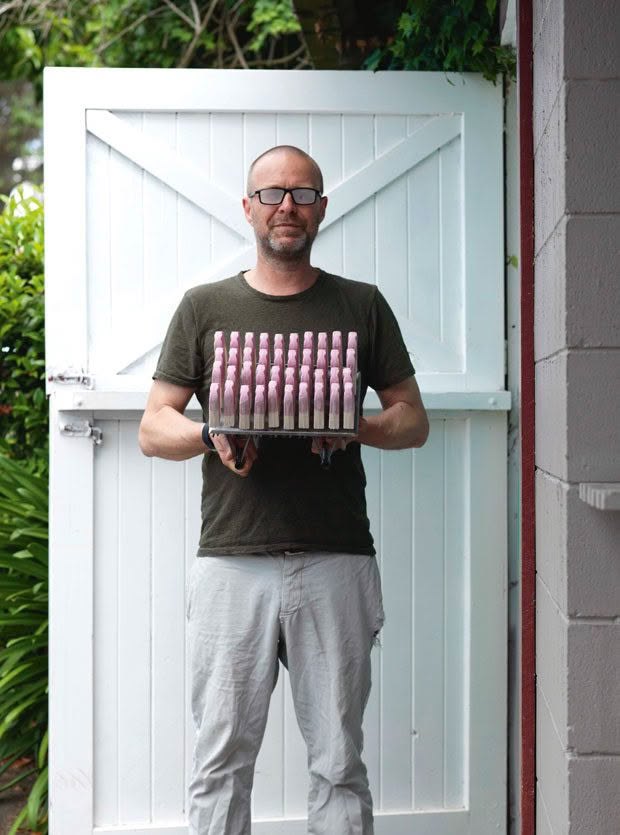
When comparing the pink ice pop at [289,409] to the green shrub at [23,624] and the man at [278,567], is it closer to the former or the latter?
the man at [278,567]

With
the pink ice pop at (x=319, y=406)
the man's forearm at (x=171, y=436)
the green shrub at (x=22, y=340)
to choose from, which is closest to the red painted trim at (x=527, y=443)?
the pink ice pop at (x=319, y=406)

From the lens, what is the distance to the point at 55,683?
3.28 meters

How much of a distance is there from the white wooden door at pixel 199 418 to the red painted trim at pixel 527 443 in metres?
0.97

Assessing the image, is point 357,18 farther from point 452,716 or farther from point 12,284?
point 452,716

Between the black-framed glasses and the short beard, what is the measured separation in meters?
0.08

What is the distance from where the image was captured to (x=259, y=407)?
207 cm

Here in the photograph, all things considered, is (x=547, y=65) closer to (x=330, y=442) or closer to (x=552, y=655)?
(x=330, y=442)

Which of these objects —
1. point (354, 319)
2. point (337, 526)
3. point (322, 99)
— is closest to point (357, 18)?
point (322, 99)

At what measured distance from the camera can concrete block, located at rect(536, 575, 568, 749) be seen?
74.7 inches

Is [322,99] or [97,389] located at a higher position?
[322,99]

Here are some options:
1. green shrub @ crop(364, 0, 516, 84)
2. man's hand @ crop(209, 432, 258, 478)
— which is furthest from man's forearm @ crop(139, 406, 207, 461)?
green shrub @ crop(364, 0, 516, 84)

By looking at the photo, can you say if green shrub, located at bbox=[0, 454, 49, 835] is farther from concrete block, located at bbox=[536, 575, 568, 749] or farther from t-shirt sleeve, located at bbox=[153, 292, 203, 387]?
concrete block, located at bbox=[536, 575, 568, 749]

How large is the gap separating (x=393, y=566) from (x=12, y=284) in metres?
1.97

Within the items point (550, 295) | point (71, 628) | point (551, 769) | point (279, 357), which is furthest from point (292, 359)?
point (71, 628)
